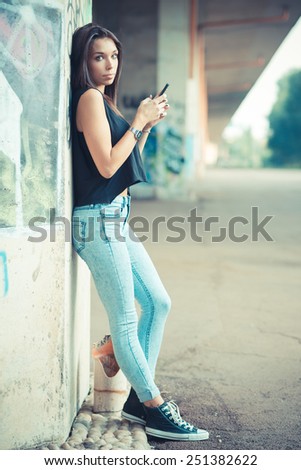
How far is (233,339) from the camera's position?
4574mm

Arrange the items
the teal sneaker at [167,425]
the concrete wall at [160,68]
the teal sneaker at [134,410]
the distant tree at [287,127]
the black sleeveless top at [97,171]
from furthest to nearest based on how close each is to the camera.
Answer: the distant tree at [287,127], the concrete wall at [160,68], the teal sneaker at [134,410], the teal sneaker at [167,425], the black sleeveless top at [97,171]

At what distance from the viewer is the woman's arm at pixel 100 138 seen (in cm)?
257

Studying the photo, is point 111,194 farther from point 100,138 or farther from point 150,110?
point 150,110

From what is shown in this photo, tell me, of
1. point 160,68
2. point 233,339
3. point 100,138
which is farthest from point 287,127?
point 100,138

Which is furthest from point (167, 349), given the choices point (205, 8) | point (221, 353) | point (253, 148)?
point (253, 148)

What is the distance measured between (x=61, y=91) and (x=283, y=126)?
66759 millimetres

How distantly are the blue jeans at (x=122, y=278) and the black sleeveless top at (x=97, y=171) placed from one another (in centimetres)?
5

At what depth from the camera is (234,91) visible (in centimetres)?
4288

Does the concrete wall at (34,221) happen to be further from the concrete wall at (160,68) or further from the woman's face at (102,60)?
the concrete wall at (160,68)

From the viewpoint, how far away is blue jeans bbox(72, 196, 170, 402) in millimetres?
2689

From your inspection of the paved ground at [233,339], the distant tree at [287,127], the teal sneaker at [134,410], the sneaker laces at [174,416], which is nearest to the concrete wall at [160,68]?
the paved ground at [233,339]

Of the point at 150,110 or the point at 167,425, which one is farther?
the point at 167,425

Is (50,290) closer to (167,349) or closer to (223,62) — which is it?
(167,349)

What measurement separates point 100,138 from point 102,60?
1.42 feet
